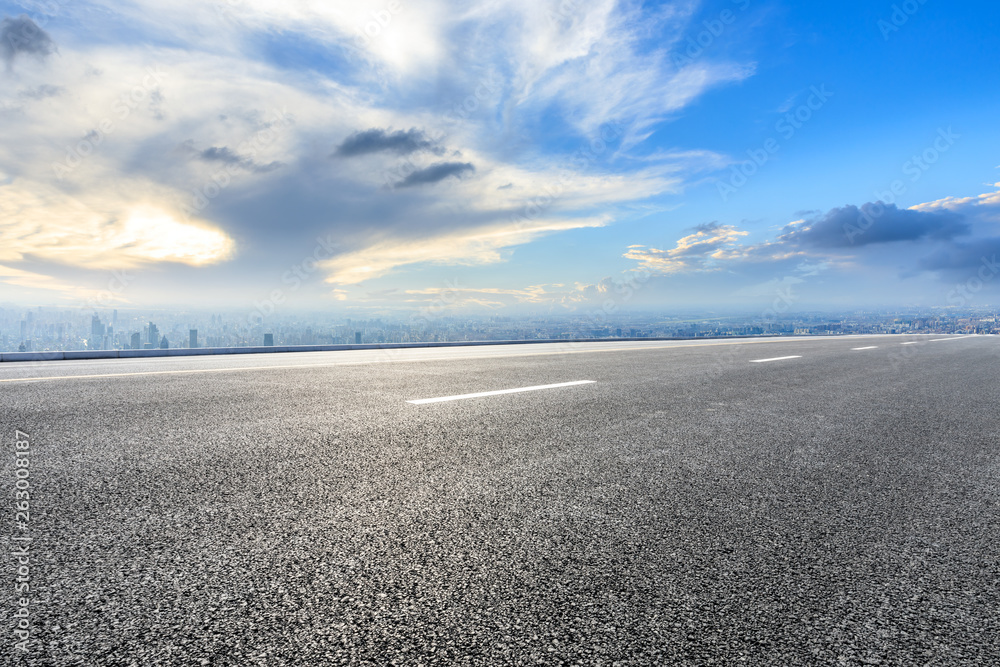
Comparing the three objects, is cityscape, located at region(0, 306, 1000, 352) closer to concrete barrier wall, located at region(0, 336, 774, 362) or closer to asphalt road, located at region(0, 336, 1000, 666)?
concrete barrier wall, located at region(0, 336, 774, 362)

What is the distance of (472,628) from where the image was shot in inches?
55.0

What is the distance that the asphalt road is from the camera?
4.48 ft

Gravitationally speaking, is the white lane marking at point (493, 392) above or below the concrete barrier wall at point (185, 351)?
below

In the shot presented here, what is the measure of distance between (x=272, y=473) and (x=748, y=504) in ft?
8.12

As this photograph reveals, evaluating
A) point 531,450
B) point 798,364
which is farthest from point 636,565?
point 798,364

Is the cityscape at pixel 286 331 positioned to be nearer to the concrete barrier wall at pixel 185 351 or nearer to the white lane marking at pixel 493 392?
the concrete barrier wall at pixel 185 351

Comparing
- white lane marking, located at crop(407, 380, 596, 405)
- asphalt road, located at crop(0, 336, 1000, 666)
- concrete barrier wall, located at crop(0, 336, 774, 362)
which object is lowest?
asphalt road, located at crop(0, 336, 1000, 666)

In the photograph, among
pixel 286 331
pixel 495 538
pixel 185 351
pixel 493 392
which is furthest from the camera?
pixel 286 331

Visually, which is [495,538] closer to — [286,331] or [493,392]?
[493,392]

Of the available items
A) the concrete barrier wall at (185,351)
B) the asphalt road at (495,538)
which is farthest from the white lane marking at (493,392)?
the concrete barrier wall at (185,351)

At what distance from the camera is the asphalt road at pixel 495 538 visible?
137cm

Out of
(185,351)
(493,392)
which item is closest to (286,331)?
(185,351)

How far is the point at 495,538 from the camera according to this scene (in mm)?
1984

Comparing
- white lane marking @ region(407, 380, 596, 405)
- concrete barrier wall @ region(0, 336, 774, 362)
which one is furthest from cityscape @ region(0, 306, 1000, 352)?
white lane marking @ region(407, 380, 596, 405)
